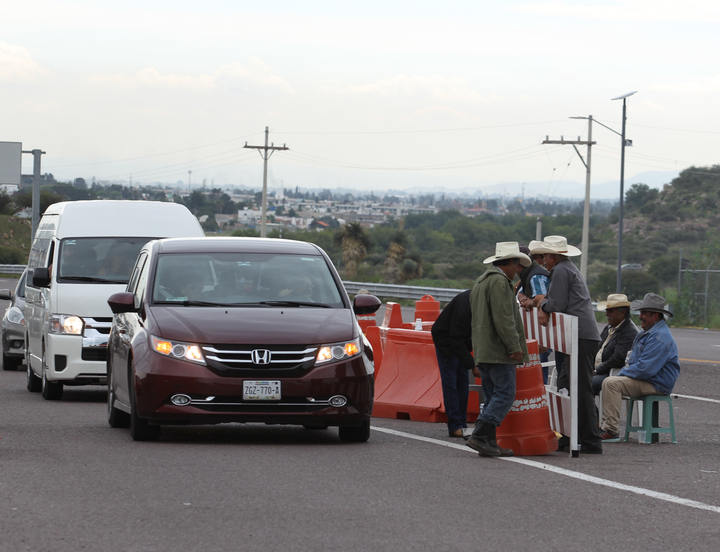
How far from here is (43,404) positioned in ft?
41.0

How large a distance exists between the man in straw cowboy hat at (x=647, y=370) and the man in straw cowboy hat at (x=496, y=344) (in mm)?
2042

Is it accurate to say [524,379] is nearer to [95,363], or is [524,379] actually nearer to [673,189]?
[95,363]

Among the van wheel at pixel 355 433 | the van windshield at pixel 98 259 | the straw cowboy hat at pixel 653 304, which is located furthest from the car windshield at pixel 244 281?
the van windshield at pixel 98 259

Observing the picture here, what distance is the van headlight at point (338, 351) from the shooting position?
8.79 metres

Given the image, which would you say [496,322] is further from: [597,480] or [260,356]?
[260,356]

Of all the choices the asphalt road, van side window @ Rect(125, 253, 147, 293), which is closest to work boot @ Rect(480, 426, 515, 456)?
the asphalt road

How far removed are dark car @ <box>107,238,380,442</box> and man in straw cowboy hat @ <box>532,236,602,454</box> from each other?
1.59 m

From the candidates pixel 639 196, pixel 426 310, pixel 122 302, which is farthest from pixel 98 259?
pixel 639 196

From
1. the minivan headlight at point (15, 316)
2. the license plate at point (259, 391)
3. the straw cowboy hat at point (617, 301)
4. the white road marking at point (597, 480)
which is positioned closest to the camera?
the white road marking at point (597, 480)

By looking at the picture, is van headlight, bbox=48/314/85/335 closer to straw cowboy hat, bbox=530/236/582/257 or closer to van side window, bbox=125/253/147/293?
van side window, bbox=125/253/147/293

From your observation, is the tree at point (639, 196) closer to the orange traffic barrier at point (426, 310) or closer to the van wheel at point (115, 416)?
the orange traffic barrier at point (426, 310)

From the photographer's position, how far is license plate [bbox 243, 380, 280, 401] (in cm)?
858

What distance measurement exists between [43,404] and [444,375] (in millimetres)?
Answer: 4941

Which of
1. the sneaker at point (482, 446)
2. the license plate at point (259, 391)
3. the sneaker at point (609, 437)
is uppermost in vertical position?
the license plate at point (259, 391)
